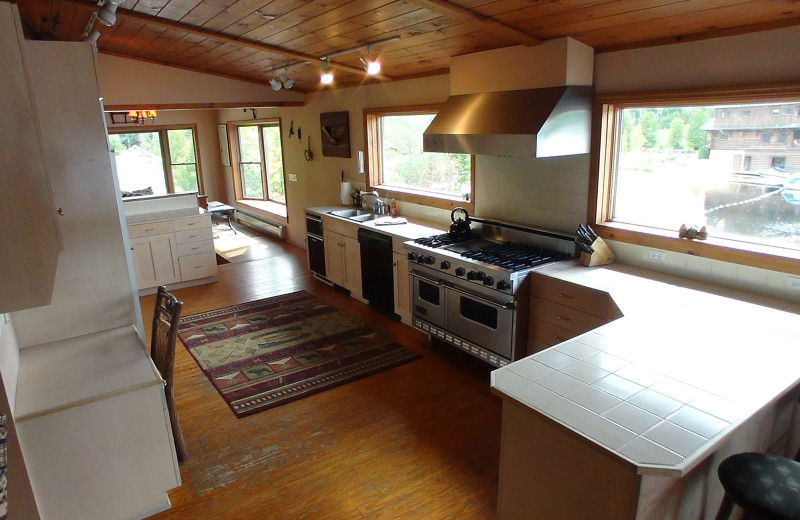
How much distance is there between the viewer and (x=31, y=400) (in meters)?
2.27

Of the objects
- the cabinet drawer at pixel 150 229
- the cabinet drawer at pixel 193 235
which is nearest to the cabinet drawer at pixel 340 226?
the cabinet drawer at pixel 193 235

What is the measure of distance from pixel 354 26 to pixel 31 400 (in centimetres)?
303

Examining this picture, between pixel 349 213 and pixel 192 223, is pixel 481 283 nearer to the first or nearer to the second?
pixel 349 213

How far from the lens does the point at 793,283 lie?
2646 mm

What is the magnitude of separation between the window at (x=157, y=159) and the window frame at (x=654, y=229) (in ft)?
26.4

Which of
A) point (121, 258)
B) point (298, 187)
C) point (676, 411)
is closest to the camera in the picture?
point (676, 411)

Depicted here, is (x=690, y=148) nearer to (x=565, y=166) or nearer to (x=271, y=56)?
(x=565, y=166)

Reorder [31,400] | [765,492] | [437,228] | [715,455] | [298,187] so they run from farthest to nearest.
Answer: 1. [298,187]
2. [437,228]
3. [31,400]
4. [715,455]
5. [765,492]

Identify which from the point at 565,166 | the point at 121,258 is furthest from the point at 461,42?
the point at 121,258

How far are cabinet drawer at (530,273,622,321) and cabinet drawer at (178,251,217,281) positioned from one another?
4.18 metres

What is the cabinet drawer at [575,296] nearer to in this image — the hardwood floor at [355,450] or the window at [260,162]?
the hardwood floor at [355,450]

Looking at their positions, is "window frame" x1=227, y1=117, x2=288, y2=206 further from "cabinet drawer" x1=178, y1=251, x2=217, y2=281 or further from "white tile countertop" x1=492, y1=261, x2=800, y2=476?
"white tile countertop" x1=492, y1=261, x2=800, y2=476

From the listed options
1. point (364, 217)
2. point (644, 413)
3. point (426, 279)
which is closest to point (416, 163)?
point (364, 217)

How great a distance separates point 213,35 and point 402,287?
274 centimetres
